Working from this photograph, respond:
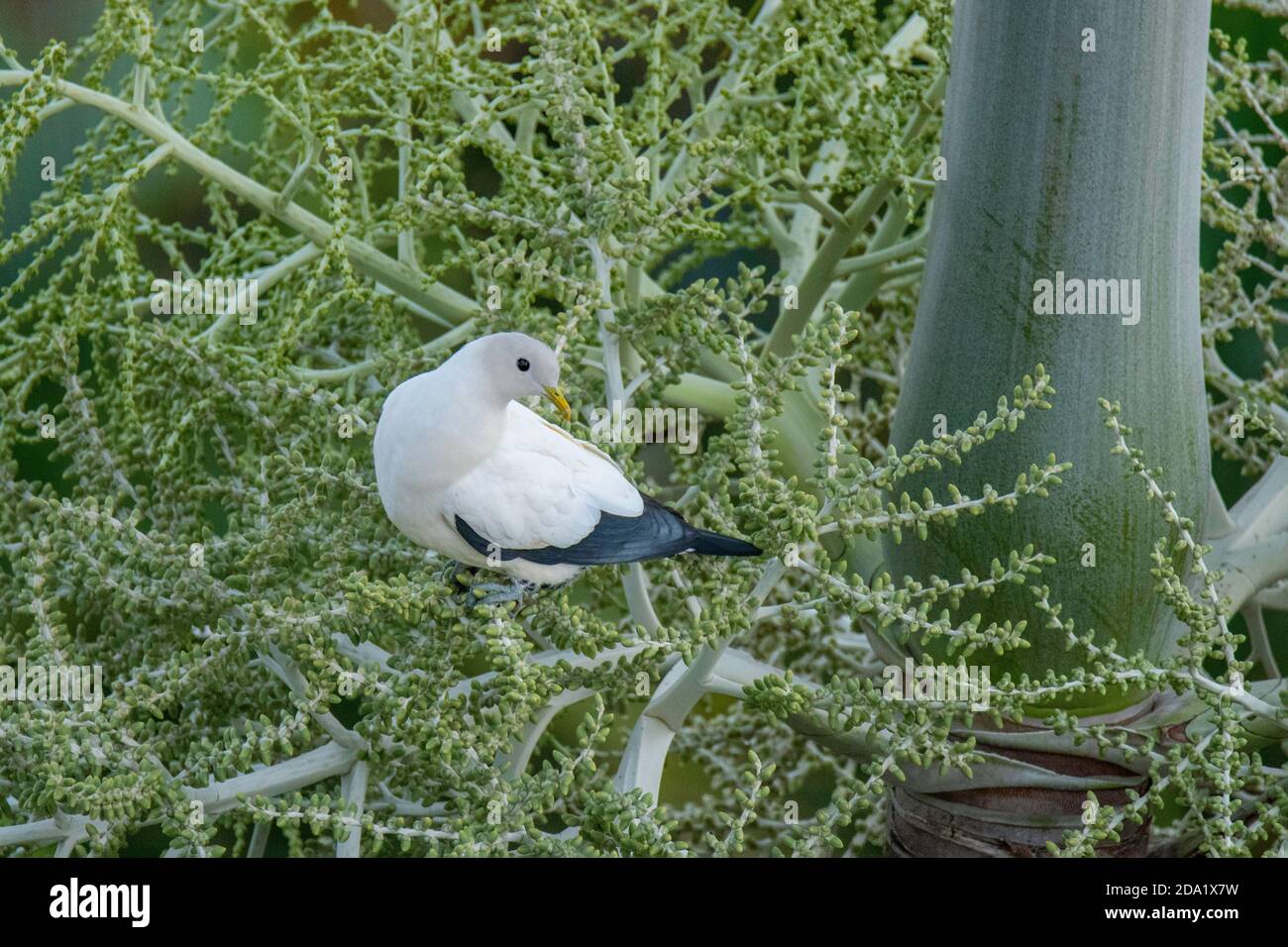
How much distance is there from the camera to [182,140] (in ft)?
2.85

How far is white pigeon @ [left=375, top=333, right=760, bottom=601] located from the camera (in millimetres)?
632

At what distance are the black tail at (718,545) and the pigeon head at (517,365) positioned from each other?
10 cm

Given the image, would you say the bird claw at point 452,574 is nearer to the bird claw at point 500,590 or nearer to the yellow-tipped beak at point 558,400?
the bird claw at point 500,590

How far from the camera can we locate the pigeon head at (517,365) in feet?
2.03

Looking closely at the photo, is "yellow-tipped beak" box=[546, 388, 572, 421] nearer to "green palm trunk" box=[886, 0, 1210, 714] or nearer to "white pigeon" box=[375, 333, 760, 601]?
"white pigeon" box=[375, 333, 760, 601]

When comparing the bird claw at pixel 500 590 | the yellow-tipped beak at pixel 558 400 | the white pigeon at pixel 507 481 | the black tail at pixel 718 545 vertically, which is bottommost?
the bird claw at pixel 500 590

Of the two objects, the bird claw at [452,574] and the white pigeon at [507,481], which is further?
the bird claw at [452,574]

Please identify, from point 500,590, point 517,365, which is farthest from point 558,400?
point 500,590

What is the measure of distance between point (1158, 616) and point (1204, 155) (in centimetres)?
38

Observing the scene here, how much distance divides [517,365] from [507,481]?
2.6 inches

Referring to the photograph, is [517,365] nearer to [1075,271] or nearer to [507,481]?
[507,481]

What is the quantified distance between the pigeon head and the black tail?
4.0 inches

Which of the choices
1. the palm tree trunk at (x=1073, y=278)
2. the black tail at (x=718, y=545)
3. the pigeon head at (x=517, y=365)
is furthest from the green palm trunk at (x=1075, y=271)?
the pigeon head at (x=517, y=365)
